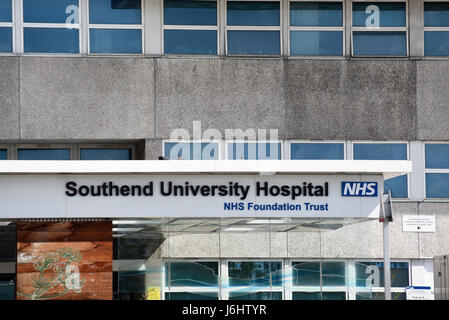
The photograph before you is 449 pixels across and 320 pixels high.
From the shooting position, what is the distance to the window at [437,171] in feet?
62.8

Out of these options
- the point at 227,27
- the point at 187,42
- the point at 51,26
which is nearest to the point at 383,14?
the point at 227,27

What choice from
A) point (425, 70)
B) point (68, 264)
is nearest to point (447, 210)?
point (425, 70)

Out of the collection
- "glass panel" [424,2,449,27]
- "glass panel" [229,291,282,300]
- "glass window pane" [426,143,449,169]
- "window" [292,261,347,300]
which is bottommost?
"glass panel" [229,291,282,300]

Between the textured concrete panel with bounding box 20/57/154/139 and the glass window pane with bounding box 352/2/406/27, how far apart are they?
4.86 meters

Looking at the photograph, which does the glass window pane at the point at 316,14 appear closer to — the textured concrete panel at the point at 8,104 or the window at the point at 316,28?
the window at the point at 316,28

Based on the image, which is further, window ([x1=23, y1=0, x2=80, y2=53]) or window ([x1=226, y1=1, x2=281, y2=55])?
window ([x1=226, y1=1, x2=281, y2=55])

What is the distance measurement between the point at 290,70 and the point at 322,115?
122 cm

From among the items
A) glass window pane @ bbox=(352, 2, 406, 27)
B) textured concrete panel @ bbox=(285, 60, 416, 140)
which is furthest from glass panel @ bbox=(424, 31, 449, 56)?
textured concrete panel @ bbox=(285, 60, 416, 140)

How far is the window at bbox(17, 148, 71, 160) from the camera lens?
19.2m

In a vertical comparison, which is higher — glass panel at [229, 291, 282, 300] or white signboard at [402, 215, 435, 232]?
white signboard at [402, 215, 435, 232]

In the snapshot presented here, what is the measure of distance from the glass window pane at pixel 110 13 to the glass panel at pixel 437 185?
7306 mm

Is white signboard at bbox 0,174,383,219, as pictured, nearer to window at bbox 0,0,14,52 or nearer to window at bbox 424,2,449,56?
window at bbox 0,0,14,52

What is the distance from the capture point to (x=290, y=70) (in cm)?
1906

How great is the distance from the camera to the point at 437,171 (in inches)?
755
